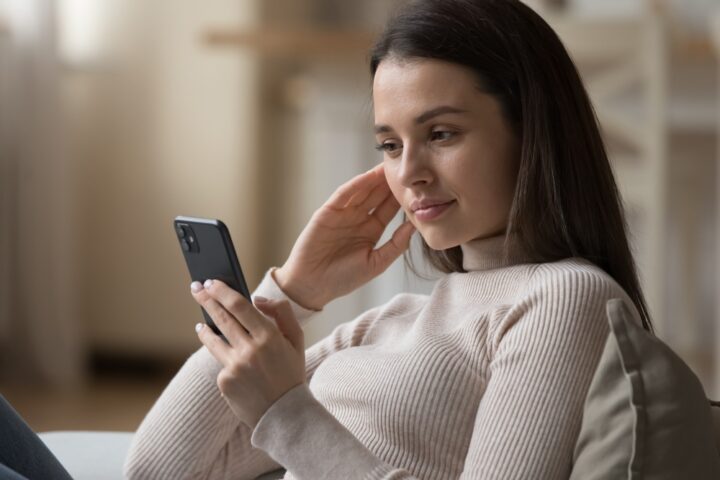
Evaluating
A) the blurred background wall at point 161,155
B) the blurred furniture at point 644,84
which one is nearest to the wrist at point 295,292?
the blurred furniture at point 644,84

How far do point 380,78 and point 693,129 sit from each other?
9.55 feet

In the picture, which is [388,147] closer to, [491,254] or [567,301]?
[491,254]

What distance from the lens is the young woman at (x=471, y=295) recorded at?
3.28 ft

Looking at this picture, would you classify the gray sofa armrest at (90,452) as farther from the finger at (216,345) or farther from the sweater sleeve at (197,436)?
the finger at (216,345)

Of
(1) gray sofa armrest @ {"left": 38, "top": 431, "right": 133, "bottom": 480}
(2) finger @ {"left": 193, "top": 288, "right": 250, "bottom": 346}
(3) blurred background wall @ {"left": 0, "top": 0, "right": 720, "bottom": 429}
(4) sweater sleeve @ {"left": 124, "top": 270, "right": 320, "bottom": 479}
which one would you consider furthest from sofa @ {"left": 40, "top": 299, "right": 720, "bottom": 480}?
(3) blurred background wall @ {"left": 0, "top": 0, "right": 720, "bottom": 429}

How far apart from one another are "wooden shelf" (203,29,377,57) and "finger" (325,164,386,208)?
6.30 ft

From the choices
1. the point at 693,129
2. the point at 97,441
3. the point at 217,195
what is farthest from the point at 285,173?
the point at 97,441

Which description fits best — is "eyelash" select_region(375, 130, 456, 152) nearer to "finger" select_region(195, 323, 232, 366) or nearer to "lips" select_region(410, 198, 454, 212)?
"lips" select_region(410, 198, 454, 212)

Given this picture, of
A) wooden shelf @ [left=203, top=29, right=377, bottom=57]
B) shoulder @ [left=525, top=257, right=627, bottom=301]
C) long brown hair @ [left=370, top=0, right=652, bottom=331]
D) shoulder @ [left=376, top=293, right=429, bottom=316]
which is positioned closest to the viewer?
shoulder @ [left=525, top=257, right=627, bottom=301]

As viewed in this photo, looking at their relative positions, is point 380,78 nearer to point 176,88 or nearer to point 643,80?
point 643,80

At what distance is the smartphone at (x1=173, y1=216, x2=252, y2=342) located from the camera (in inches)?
43.6

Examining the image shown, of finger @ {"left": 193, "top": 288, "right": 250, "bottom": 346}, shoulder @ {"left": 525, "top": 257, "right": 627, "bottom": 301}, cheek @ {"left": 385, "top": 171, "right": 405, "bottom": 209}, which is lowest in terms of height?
finger @ {"left": 193, "top": 288, "right": 250, "bottom": 346}

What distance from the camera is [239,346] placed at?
1.06 m

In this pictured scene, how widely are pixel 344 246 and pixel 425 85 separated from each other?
0.33 meters
